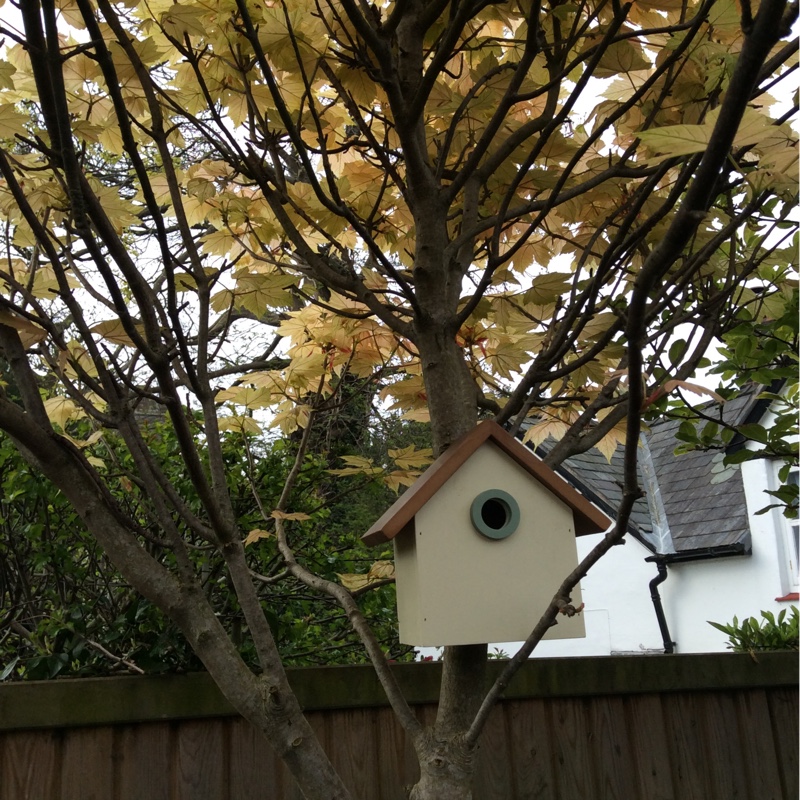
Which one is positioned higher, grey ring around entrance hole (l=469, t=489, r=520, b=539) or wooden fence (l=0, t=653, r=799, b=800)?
grey ring around entrance hole (l=469, t=489, r=520, b=539)

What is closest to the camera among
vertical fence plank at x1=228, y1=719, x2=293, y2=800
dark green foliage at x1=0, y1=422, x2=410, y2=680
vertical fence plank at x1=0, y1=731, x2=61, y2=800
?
vertical fence plank at x1=0, y1=731, x2=61, y2=800

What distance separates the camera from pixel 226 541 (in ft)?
4.43

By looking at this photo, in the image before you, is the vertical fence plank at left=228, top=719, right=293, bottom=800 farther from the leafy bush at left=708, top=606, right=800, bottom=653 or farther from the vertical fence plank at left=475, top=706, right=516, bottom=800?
the leafy bush at left=708, top=606, right=800, bottom=653

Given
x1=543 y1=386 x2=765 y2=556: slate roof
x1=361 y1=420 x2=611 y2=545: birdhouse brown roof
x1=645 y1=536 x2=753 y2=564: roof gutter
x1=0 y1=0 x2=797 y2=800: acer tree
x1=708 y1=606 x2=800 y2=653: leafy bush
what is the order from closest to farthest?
x1=0 y1=0 x2=797 y2=800: acer tree → x1=361 y1=420 x2=611 y2=545: birdhouse brown roof → x1=708 y1=606 x2=800 y2=653: leafy bush → x1=645 y1=536 x2=753 y2=564: roof gutter → x1=543 y1=386 x2=765 y2=556: slate roof

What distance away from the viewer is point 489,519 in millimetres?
1533

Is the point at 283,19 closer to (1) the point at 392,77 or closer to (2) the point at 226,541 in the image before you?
(1) the point at 392,77

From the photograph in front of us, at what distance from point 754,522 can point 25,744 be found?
228 inches

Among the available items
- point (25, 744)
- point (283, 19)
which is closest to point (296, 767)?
point (25, 744)

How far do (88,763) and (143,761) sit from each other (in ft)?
0.37

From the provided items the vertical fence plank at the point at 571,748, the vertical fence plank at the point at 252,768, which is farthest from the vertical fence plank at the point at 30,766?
the vertical fence plank at the point at 571,748

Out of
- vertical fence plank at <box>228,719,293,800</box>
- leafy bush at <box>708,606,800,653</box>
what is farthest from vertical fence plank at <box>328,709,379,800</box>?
leafy bush at <box>708,606,800,653</box>

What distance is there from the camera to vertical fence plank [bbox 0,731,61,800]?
166 centimetres

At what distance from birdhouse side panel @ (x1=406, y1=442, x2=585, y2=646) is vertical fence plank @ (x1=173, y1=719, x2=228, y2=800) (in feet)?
1.91

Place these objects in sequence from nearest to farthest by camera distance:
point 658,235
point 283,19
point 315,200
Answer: point 283,19, point 658,235, point 315,200
